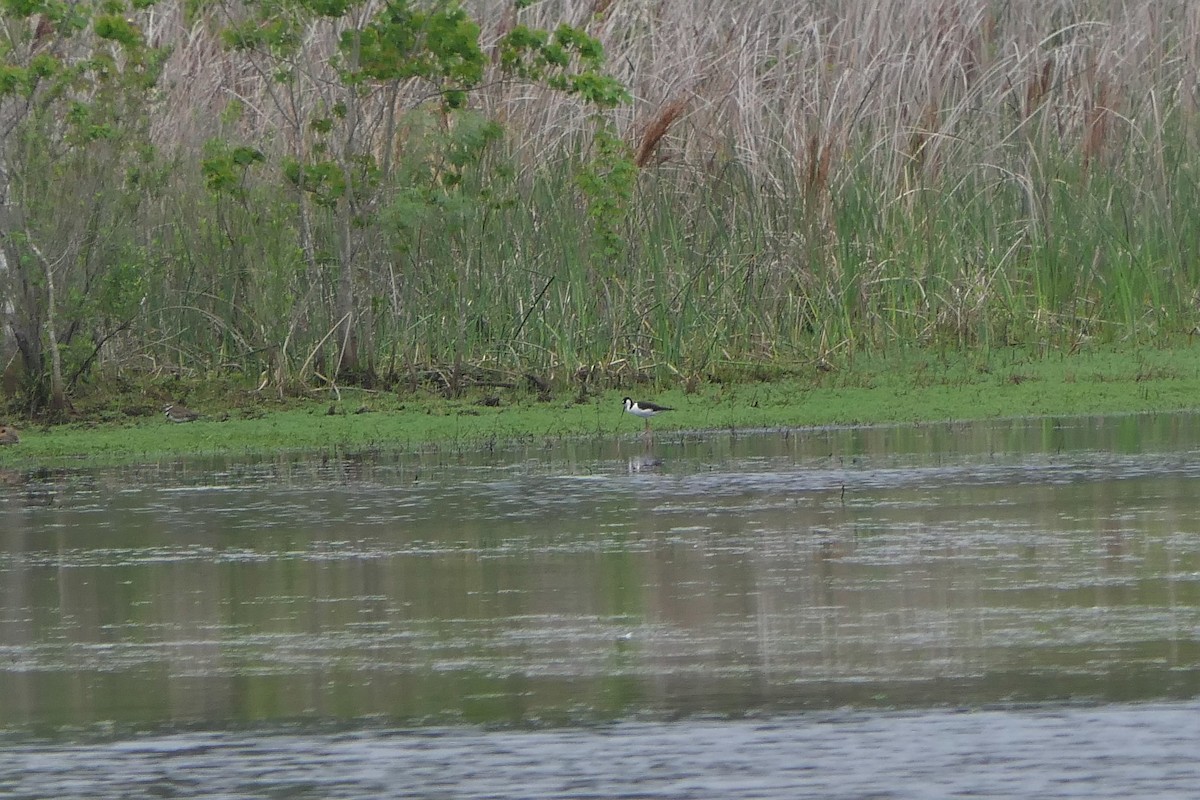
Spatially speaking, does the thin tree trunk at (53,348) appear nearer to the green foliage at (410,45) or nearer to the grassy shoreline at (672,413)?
the grassy shoreline at (672,413)

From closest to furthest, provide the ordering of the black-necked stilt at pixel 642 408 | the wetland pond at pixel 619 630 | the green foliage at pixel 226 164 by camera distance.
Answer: the wetland pond at pixel 619 630, the black-necked stilt at pixel 642 408, the green foliage at pixel 226 164

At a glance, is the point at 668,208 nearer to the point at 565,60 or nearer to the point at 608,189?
the point at 608,189

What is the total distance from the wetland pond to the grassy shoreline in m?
1.19

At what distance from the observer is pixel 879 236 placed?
13.5 m

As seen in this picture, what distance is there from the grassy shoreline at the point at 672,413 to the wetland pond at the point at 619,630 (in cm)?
119

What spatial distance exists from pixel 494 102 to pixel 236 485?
536cm

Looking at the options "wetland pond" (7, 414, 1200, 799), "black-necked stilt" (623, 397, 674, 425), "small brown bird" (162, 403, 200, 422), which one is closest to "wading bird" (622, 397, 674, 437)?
"black-necked stilt" (623, 397, 674, 425)

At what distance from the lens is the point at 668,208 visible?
43.9 feet

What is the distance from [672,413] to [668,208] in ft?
7.85

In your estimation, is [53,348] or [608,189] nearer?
[53,348]

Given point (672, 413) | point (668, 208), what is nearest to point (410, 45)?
point (668, 208)

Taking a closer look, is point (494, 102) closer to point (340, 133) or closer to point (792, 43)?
point (340, 133)

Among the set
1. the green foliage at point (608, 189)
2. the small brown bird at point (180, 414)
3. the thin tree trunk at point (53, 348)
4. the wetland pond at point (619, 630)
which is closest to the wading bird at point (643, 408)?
the wetland pond at point (619, 630)

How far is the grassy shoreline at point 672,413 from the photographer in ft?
35.8
